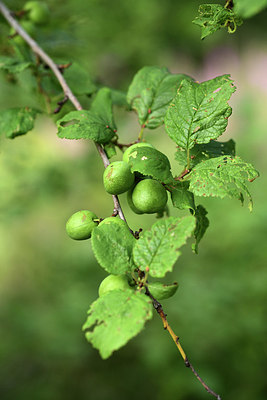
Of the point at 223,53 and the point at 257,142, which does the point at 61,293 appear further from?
the point at 223,53

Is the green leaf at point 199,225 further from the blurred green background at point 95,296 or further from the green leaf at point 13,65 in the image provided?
the blurred green background at point 95,296

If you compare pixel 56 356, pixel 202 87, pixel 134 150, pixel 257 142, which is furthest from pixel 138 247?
pixel 257 142

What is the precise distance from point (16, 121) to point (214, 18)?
713 mm

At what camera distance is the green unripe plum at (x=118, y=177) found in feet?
2.70

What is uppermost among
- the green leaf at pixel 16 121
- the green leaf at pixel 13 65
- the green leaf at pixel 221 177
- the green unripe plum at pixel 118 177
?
the green leaf at pixel 13 65

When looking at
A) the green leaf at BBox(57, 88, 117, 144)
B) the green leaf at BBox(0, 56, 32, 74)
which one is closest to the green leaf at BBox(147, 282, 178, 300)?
the green leaf at BBox(57, 88, 117, 144)

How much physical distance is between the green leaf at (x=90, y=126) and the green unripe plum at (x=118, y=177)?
5.4 inches

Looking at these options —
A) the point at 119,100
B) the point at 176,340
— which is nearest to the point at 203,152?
the point at 176,340

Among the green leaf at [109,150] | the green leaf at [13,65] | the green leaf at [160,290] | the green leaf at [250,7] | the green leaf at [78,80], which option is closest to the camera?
the green leaf at [250,7]

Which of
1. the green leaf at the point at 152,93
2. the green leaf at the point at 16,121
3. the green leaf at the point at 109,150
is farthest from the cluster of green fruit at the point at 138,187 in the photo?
the green leaf at the point at 16,121

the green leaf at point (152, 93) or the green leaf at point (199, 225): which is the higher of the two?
the green leaf at point (152, 93)

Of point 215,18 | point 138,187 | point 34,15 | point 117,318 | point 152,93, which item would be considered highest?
point 34,15

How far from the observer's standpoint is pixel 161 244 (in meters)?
0.71

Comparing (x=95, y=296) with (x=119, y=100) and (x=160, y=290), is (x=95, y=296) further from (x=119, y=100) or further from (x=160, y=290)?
(x=160, y=290)
